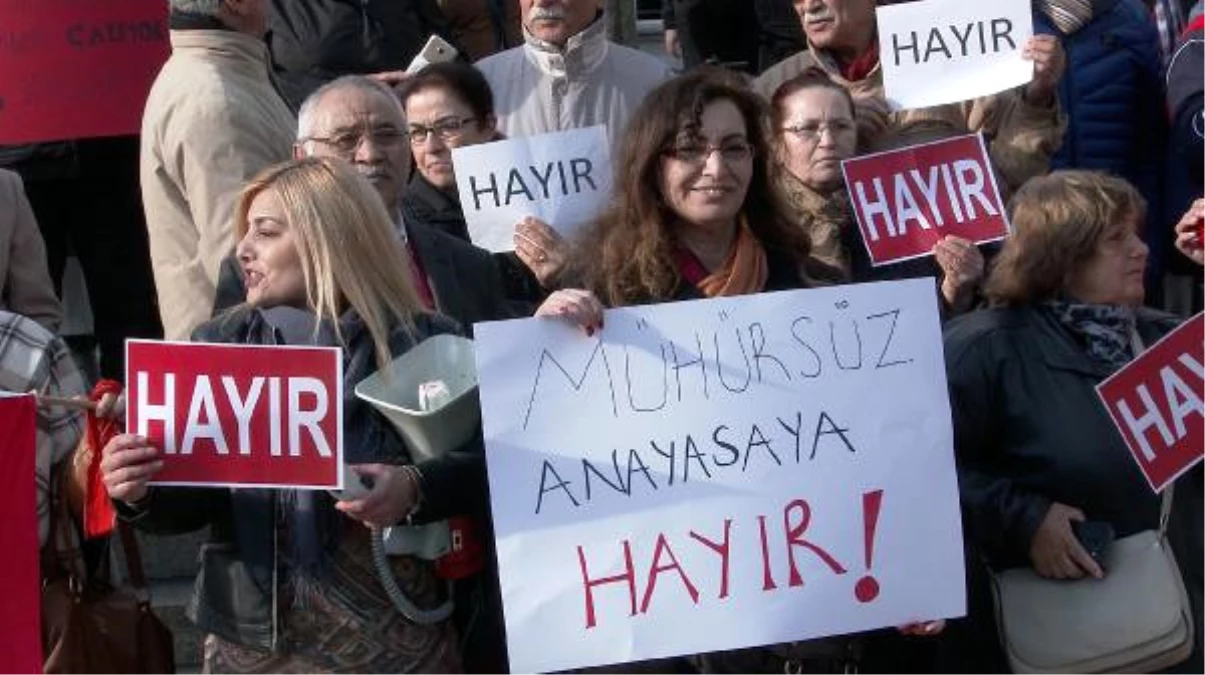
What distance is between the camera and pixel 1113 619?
427cm

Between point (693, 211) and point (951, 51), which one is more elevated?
point (951, 51)

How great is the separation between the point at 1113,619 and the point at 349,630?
1437 mm

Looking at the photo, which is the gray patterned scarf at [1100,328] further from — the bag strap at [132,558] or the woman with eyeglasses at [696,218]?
the bag strap at [132,558]

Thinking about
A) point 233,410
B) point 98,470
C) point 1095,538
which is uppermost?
point 233,410

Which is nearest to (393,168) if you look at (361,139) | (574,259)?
(361,139)

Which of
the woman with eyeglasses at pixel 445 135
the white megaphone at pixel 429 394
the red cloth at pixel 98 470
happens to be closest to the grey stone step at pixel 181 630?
the woman with eyeglasses at pixel 445 135

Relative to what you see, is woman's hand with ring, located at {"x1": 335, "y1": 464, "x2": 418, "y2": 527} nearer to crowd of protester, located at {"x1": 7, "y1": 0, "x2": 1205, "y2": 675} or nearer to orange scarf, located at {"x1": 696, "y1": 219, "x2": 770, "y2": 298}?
crowd of protester, located at {"x1": 7, "y1": 0, "x2": 1205, "y2": 675}

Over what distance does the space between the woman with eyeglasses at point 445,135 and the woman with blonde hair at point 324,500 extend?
54.3 inches

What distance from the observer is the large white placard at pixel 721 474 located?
154 inches

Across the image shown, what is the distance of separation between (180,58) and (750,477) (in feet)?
7.07

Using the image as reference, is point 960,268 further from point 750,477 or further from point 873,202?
point 750,477

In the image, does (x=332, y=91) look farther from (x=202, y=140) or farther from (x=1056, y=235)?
(x=1056, y=235)

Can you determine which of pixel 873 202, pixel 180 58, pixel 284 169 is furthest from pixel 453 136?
pixel 284 169

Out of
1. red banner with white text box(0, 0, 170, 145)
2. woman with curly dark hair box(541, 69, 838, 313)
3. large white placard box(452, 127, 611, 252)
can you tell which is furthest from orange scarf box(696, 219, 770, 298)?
red banner with white text box(0, 0, 170, 145)
